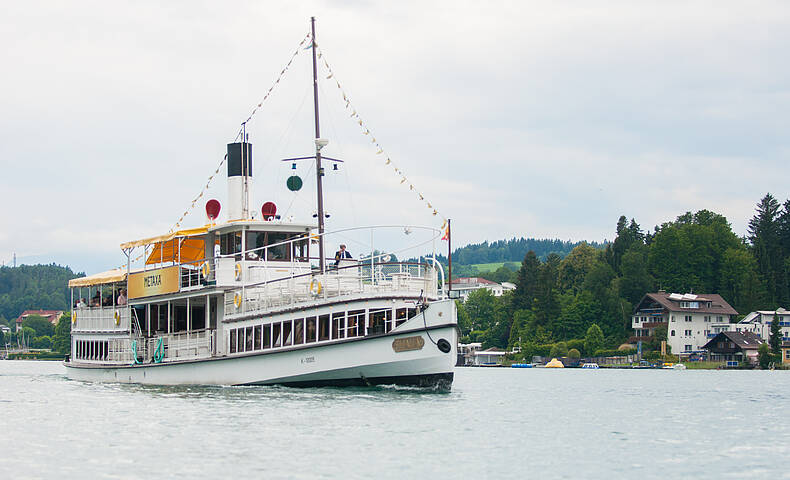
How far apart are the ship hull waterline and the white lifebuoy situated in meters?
1.92

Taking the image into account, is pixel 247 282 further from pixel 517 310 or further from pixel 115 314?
pixel 517 310

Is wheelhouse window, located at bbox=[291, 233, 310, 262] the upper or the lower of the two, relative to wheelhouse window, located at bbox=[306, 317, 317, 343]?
upper

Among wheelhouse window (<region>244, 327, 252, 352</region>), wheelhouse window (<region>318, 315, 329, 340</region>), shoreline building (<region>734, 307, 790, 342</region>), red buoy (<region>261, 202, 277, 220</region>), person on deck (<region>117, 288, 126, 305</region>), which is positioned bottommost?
shoreline building (<region>734, 307, 790, 342</region>)

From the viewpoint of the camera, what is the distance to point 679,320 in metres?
116

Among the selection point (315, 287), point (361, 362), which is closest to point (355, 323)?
point (361, 362)

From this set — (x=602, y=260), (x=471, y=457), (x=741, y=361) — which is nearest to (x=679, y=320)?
(x=741, y=361)

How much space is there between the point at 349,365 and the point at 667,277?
100111 millimetres

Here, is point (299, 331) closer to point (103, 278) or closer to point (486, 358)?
point (103, 278)

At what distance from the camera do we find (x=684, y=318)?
116562mm

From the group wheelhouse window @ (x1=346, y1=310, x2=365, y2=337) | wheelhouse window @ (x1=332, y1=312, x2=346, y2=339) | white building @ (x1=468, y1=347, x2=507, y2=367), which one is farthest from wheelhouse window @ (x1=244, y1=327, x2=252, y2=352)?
white building @ (x1=468, y1=347, x2=507, y2=367)

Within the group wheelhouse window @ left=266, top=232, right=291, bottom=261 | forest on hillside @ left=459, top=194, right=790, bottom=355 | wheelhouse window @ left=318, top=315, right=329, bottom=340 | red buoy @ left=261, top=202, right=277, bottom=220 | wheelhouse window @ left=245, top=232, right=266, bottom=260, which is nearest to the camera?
wheelhouse window @ left=318, top=315, right=329, bottom=340

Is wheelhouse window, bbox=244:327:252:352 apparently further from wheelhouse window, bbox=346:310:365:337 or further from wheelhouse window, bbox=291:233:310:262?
wheelhouse window, bbox=346:310:365:337

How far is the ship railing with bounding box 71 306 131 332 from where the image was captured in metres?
46.1

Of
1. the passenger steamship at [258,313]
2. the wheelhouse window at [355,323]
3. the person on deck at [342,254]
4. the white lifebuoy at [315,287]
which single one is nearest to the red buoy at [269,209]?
the passenger steamship at [258,313]
